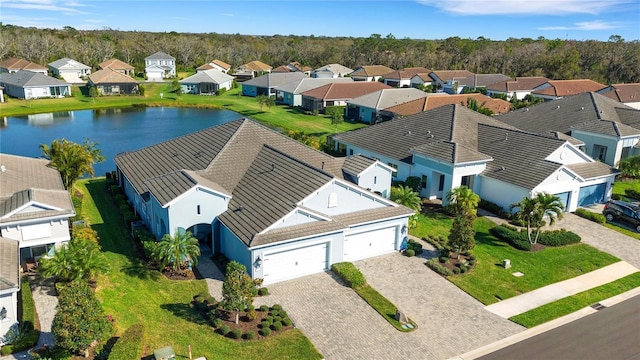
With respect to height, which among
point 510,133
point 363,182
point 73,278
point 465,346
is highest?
point 510,133

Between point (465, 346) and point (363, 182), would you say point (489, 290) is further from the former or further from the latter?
point (363, 182)

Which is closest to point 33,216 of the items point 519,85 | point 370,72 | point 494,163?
point 494,163

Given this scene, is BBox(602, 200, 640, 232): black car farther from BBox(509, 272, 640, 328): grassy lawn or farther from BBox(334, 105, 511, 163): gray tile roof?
BBox(334, 105, 511, 163): gray tile roof

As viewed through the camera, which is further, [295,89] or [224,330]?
[295,89]

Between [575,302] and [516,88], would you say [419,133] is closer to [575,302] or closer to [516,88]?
[575,302]

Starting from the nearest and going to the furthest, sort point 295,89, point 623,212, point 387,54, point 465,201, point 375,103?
point 465,201
point 623,212
point 375,103
point 295,89
point 387,54

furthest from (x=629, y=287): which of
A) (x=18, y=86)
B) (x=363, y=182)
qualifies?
(x=18, y=86)

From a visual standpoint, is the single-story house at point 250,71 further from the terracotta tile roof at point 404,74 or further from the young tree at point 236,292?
the young tree at point 236,292
